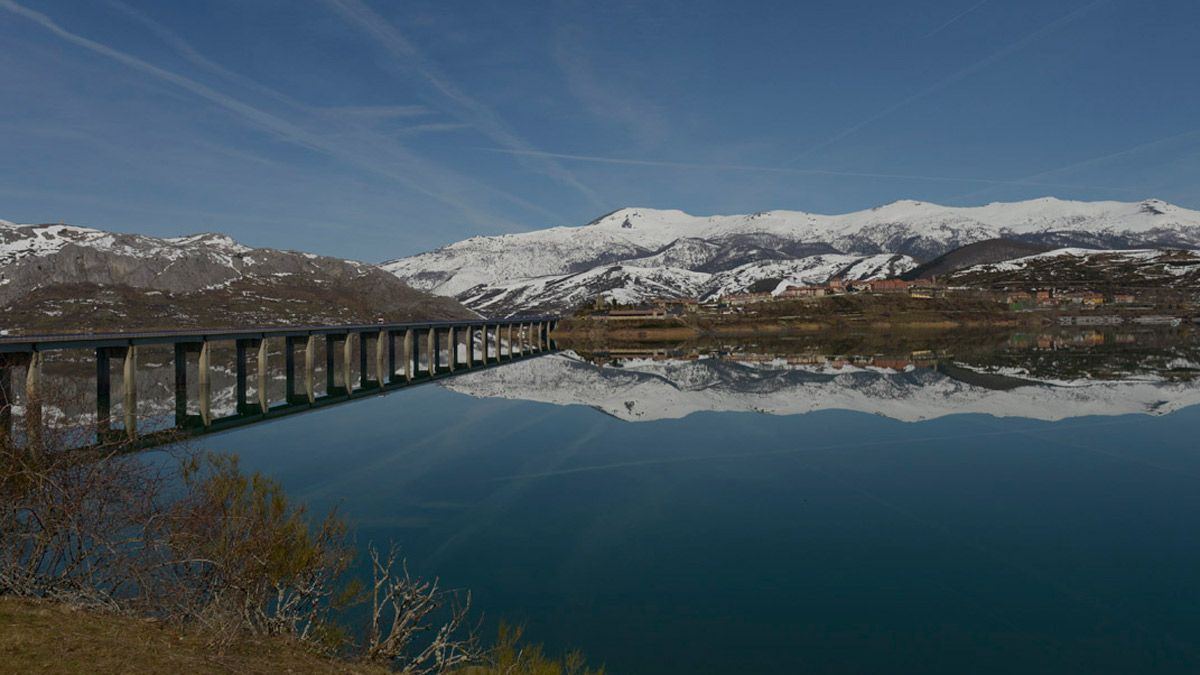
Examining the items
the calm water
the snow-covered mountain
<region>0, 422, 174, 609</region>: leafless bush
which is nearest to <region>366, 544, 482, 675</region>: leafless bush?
the calm water

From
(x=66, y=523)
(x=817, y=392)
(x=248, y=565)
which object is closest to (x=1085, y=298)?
(x=817, y=392)

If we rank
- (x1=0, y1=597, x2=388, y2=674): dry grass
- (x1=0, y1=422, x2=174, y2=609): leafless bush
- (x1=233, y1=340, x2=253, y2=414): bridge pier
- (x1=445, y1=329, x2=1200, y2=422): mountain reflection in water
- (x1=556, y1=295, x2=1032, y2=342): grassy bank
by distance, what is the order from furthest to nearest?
(x1=556, y1=295, x2=1032, y2=342): grassy bank → (x1=233, y1=340, x2=253, y2=414): bridge pier → (x1=445, y1=329, x2=1200, y2=422): mountain reflection in water → (x1=0, y1=422, x2=174, y2=609): leafless bush → (x1=0, y1=597, x2=388, y2=674): dry grass

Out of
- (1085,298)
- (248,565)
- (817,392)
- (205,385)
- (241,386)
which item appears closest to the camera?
(248,565)

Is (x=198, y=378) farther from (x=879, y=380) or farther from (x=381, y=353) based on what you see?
(x=879, y=380)

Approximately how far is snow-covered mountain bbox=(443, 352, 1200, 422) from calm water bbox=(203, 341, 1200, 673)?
4.36ft

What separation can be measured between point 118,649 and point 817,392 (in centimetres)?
5163

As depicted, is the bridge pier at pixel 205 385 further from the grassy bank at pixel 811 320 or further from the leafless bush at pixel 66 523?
the grassy bank at pixel 811 320

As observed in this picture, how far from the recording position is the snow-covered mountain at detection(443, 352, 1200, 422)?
155 ft

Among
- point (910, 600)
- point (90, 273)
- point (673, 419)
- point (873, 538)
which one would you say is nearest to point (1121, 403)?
point (673, 419)

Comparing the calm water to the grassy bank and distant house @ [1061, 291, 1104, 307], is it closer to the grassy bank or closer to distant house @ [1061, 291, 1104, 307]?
the grassy bank

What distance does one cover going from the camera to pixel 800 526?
21781 mm

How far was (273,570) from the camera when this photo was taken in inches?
495

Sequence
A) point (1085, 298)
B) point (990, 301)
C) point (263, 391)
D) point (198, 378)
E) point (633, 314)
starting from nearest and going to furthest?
point (263, 391) < point (198, 378) < point (633, 314) < point (990, 301) < point (1085, 298)

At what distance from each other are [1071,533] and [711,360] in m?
72.0
